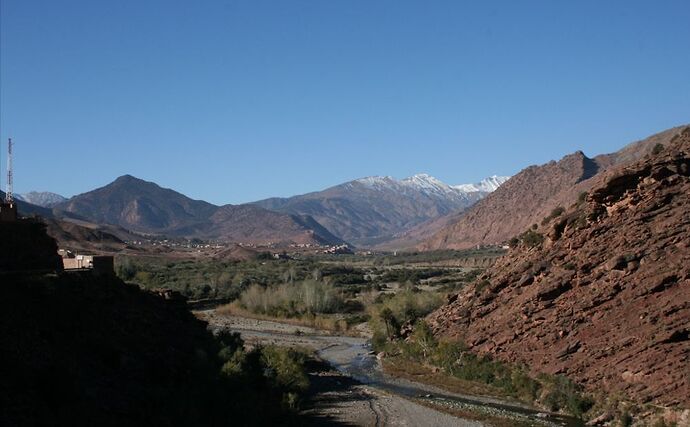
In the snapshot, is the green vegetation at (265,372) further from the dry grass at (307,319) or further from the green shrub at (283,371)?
the dry grass at (307,319)

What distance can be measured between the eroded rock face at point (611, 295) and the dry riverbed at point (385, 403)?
3.63 meters

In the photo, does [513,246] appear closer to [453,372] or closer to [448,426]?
[453,372]

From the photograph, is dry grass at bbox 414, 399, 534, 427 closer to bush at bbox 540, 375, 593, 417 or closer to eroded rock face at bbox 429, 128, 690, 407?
bush at bbox 540, 375, 593, 417

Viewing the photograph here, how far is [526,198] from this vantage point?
17262cm

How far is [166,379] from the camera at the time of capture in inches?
967

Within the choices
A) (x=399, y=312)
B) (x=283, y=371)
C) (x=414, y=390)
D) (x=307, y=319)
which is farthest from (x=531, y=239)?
(x=307, y=319)

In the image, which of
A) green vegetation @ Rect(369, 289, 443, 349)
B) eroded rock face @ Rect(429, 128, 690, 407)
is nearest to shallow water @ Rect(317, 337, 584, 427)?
green vegetation @ Rect(369, 289, 443, 349)

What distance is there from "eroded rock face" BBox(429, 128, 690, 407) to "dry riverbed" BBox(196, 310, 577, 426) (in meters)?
3.63

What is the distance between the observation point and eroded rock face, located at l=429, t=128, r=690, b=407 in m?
31.3

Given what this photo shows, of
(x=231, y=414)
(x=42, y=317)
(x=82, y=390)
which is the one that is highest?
(x=42, y=317)

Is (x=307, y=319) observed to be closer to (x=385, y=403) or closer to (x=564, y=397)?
(x=385, y=403)

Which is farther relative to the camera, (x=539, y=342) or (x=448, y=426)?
(x=539, y=342)

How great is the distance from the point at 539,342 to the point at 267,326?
110 ft

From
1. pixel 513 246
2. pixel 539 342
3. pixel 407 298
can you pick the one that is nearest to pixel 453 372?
pixel 539 342
